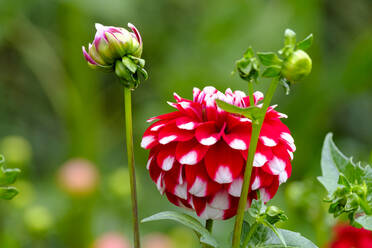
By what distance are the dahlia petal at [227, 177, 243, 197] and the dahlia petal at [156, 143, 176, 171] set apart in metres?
0.04

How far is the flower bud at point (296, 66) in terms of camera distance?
0.32m

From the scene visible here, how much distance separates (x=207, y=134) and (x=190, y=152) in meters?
0.02

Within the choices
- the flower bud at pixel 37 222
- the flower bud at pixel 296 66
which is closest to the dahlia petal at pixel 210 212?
the flower bud at pixel 296 66

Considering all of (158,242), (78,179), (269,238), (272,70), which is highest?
(272,70)

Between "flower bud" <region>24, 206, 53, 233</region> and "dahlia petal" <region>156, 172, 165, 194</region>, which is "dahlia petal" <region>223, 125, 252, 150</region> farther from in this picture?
"flower bud" <region>24, 206, 53, 233</region>

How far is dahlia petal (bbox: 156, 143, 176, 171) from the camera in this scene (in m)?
0.36

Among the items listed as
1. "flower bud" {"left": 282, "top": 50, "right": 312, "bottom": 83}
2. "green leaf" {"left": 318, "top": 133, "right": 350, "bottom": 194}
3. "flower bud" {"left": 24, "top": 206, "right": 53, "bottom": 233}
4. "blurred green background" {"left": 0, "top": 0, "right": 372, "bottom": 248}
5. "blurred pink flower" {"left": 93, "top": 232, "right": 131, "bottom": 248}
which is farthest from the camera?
"blurred green background" {"left": 0, "top": 0, "right": 372, "bottom": 248}

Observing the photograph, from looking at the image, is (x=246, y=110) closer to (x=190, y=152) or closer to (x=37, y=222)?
(x=190, y=152)

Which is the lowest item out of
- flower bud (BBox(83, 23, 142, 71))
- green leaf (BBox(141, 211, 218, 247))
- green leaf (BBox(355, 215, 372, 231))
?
green leaf (BBox(355, 215, 372, 231))

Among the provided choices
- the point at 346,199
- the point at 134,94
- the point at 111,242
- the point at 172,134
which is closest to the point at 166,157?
the point at 172,134

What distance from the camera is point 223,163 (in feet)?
1.16

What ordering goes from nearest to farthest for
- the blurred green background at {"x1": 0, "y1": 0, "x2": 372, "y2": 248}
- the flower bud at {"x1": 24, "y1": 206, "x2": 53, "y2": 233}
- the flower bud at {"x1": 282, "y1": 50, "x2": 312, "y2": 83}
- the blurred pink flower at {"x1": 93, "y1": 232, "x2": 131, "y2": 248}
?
1. the flower bud at {"x1": 282, "y1": 50, "x2": 312, "y2": 83}
2. the flower bud at {"x1": 24, "y1": 206, "x2": 53, "y2": 233}
3. the blurred pink flower at {"x1": 93, "y1": 232, "x2": 131, "y2": 248}
4. the blurred green background at {"x1": 0, "y1": 0, "x2": 372, "y2": 248}

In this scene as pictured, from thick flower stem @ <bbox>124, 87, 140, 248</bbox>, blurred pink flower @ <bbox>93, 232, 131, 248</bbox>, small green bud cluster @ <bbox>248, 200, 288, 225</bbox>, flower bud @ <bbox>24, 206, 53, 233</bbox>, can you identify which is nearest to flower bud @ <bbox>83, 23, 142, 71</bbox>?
thick flower stem @ <bbox>124, 87, 140, 248</bbox>

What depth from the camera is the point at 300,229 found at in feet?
3.53
